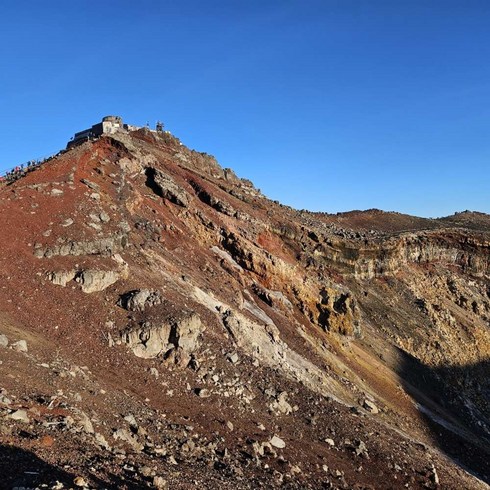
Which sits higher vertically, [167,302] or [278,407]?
[167,302]

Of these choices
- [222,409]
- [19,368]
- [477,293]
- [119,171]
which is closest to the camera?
[19,368]

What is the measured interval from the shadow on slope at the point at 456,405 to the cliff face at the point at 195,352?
22 centimetres

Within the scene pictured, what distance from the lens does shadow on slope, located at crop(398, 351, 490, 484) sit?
108 feet

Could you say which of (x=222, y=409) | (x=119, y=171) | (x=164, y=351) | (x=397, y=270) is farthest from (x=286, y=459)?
(x=397, y=270)

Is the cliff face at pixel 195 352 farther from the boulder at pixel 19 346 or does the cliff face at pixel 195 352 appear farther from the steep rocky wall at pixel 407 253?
the steep rocky wall at pixel 407 253

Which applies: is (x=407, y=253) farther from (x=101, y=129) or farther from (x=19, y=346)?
(x=19, y=346)

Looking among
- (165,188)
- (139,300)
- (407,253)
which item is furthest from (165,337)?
(407,253)

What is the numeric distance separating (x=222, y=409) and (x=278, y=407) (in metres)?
3.56

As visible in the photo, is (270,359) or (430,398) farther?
(430,398)

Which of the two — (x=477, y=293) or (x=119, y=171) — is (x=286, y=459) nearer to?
(x=119, y=171)

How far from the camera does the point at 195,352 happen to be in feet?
77.1

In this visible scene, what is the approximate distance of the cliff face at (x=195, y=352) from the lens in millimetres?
15930

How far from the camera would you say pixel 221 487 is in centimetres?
1465

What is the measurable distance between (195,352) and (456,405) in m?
33.5
